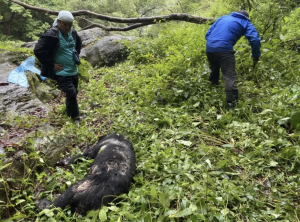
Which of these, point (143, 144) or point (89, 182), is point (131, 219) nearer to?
point (89, 182)

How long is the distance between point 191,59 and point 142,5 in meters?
29.0

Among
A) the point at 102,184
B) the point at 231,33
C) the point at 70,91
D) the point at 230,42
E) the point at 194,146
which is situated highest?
the point at 231,33

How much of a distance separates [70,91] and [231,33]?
3.44m

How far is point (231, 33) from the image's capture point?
12.6 feet

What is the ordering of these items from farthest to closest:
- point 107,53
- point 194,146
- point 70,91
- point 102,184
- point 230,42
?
point 107,53 → point 70,91 → point 230,42 → point 194,146 → point 102,184

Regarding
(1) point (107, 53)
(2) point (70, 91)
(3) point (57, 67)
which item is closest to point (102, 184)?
(2) point (70, 91)

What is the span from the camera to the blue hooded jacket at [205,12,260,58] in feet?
12.5

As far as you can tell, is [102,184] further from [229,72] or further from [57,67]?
[229,72]

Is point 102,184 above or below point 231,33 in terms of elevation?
below

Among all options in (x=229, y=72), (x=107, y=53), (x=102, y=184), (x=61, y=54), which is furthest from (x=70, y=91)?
(x=107, y=53)

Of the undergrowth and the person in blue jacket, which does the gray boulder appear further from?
the person in blue jacket

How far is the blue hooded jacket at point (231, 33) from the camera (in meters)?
3.81

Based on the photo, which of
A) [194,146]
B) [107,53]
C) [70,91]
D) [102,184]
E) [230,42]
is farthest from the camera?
[107,53]

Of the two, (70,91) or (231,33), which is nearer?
(231,33)
